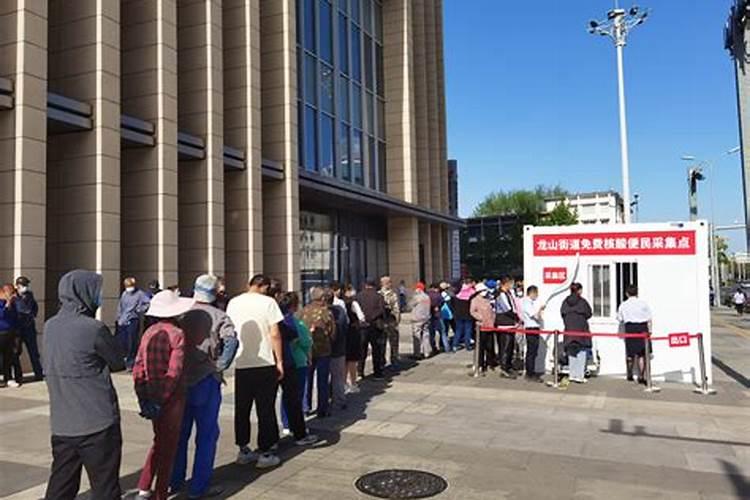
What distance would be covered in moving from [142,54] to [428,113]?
22.0 m

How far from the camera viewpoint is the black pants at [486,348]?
38.7ft

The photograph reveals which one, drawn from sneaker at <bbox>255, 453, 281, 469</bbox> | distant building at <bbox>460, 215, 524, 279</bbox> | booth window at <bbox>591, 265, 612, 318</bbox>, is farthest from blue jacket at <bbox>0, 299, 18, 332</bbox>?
distant building at <bbox>460, 215, 524, 279</bbox>

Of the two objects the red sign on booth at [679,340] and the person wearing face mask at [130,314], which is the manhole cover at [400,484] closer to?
the red sign on booth at [679,340]

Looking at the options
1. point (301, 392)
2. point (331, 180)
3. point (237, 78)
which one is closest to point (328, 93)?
point (331, 180)

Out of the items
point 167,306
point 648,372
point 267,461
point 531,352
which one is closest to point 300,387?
point 267,461

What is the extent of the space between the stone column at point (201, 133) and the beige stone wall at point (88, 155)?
344cm

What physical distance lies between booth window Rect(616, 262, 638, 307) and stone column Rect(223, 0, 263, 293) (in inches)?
416

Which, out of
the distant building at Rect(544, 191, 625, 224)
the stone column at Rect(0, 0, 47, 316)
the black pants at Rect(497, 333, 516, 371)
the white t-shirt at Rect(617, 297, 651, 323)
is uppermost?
the distant building at Rect(544, 191, 625, 224)

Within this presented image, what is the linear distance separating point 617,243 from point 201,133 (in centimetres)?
1093

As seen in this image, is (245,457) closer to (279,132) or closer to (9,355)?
(9,355)

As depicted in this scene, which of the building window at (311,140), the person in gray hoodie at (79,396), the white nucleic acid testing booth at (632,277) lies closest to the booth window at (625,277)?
the white nucleic acid testing booth at (632,277)

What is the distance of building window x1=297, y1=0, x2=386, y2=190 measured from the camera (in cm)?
2534

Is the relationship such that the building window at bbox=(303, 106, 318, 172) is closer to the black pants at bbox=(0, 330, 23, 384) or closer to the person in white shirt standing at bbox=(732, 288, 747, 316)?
the black pants at bbox=(0, 330, 23, 384)

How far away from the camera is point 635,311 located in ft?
34.2
